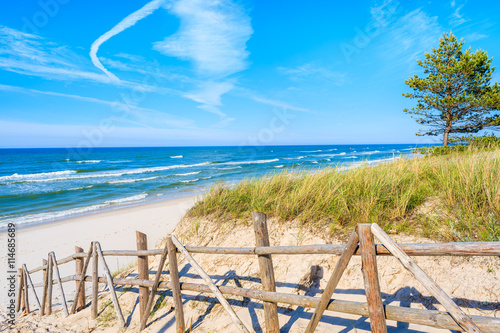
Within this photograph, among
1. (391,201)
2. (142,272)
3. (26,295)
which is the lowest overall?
(26,295)

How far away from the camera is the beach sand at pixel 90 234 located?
28.8ft

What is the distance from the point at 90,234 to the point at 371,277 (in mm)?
12059

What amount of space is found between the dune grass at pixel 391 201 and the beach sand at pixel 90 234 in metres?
3.67

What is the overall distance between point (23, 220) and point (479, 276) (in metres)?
18.5

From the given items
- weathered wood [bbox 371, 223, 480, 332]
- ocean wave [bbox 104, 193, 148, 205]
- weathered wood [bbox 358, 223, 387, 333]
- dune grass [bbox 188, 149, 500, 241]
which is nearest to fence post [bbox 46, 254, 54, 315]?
dune grass [bbox 188, 149, 500, 241]

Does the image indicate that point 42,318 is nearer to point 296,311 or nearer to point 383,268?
point 296,311

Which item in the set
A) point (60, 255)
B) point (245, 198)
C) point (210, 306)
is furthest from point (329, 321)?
point (60, 255)

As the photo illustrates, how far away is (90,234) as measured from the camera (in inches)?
439

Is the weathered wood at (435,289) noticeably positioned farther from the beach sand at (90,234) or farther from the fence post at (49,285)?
the beach sand at (90,234)

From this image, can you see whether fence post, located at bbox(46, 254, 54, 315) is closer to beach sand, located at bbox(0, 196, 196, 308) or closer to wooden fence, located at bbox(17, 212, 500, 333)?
beach sand, located at bbox(0, 196, 196, 308)

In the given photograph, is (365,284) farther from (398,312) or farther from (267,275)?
(267,275)

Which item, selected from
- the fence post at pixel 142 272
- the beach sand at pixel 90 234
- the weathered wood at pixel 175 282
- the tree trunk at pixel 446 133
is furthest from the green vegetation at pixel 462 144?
the fence post at pixel 142 272

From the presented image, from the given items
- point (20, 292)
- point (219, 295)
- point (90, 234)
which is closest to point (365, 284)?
point (219, 295)

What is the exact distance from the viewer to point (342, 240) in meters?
4.41
